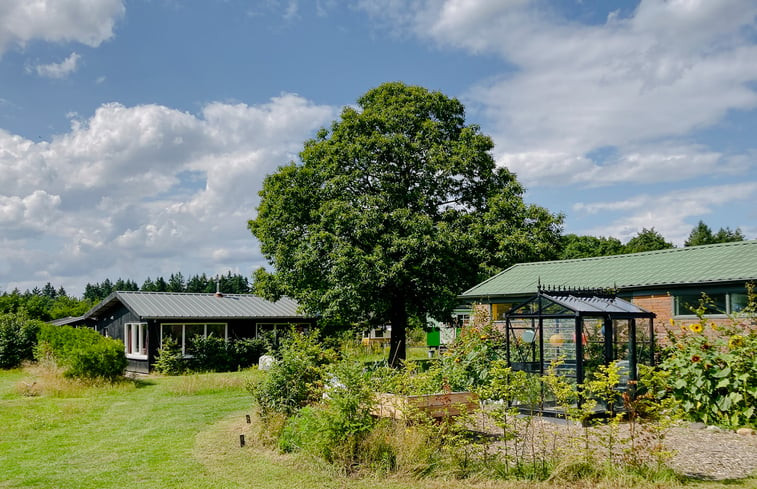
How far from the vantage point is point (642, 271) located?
15656 millimetres

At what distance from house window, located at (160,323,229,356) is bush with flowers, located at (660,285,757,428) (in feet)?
61.9

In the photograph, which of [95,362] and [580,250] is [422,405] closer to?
[95,362]

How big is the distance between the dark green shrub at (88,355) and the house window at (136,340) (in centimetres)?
406

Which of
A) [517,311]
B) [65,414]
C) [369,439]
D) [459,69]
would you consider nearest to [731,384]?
[517,311]

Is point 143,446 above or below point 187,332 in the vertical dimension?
below

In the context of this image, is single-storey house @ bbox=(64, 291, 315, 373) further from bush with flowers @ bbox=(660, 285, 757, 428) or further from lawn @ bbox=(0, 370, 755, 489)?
bush with flowers @ bbox=(660, 285, 757, 428)

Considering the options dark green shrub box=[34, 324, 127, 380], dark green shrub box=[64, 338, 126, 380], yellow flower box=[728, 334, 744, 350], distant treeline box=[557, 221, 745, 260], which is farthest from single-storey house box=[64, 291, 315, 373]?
distant treeline box=[557, 221, 745, 260]

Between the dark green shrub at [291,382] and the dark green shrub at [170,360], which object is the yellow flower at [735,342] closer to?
the dark green shrub at [291,382]

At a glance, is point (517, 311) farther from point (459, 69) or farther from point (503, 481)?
point (459, 69)

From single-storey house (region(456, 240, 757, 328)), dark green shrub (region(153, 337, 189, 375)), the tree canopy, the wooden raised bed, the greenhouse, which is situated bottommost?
dark green shrub (region(153, 337, 189, 375))

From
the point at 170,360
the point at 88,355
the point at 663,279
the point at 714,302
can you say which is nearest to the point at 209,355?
the point at 170,360

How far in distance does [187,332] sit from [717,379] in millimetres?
20022

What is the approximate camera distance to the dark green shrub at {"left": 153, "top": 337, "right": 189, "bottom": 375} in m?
23.1

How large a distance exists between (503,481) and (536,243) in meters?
16.4
